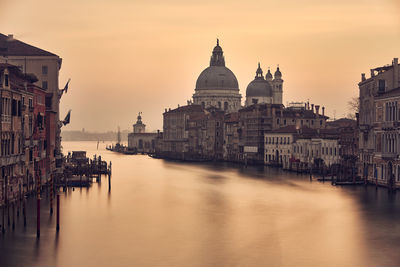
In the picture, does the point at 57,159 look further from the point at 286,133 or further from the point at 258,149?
the point at 258,149

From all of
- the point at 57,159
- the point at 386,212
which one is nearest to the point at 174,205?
the point at 386,212

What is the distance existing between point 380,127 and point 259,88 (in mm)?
118042

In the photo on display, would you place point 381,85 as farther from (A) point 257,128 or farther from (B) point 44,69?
(A) point 257,128

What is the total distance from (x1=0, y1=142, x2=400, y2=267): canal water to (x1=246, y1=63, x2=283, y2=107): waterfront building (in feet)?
371

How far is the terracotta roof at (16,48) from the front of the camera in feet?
239

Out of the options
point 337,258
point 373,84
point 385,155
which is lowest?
point 337,258

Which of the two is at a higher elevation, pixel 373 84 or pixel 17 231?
pixel 373 84

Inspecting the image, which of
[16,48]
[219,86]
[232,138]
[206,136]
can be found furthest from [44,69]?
[219,86]

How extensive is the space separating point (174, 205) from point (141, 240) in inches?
654

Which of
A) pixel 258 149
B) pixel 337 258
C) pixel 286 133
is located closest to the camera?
pixel 337 258

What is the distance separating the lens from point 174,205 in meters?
51.7

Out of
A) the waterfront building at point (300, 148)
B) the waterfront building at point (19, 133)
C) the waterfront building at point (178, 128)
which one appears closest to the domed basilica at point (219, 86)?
the waterfront building at point (178, 128)

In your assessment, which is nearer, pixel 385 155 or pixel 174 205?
pixel 174 205

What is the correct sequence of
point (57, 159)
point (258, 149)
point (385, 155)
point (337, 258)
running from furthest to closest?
point (258, 149), point (57, 159), point (385, 155), point (337, 258)
